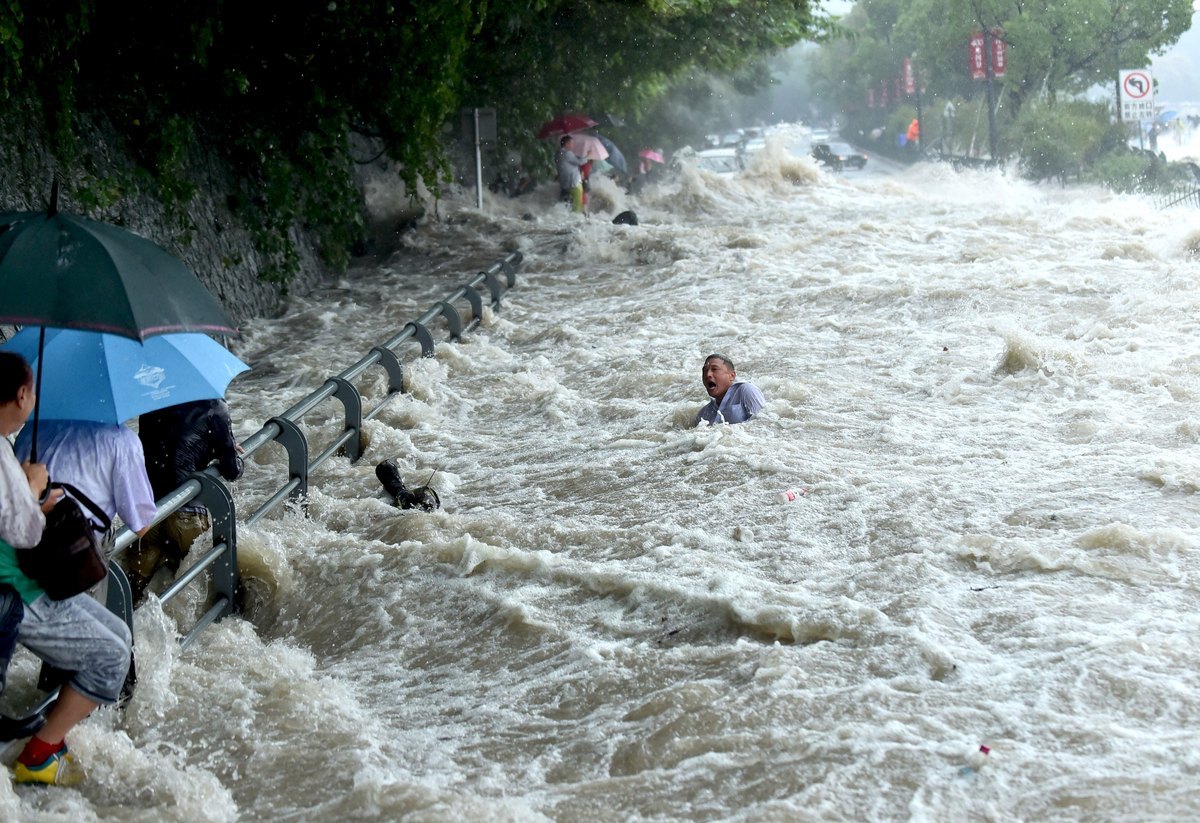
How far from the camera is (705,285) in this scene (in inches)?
587

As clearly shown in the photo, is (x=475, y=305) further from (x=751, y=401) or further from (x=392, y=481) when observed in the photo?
(x=392, y=481)

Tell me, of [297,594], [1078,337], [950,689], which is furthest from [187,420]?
[1078,337]

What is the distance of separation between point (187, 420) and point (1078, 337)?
773cm

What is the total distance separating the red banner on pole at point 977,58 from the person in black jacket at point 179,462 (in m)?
36.2

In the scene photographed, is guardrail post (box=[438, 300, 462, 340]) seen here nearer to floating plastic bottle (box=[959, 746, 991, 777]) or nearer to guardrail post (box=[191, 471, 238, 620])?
guardrail post (box=[191, 471, 238, 620])

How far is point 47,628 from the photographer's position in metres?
4.00

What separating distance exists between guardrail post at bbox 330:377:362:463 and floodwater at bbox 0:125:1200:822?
146mm

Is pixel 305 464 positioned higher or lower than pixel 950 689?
higher

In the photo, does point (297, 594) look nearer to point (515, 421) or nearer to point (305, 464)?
point (305, 464)

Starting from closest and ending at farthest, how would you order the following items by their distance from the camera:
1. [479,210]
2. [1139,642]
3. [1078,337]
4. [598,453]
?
[1139,642] → [598,453] → [1078,337] → [479,210]

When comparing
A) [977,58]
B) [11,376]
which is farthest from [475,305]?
[977,58]

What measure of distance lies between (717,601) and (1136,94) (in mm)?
29036

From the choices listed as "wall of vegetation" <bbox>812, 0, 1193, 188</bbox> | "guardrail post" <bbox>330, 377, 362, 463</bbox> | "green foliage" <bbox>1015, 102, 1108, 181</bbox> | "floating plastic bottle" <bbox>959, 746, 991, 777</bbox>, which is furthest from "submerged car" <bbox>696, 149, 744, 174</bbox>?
"floating plastic bottle" <bbox>959, 746, 991, 777</bbox>

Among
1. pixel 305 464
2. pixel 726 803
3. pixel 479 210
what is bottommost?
pixel 726 803
